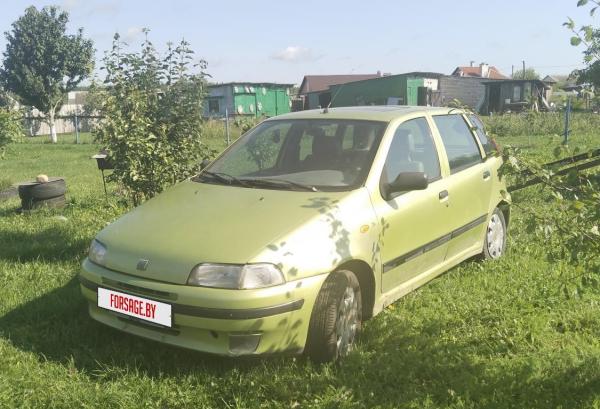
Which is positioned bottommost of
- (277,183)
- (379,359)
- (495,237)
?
Result: (379,359)

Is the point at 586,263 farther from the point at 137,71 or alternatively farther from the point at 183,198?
the point at 137,71

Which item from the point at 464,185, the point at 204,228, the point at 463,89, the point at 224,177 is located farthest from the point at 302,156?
the point at 463,89

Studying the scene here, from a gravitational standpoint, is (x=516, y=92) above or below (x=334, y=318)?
above

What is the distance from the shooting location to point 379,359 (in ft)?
11.1

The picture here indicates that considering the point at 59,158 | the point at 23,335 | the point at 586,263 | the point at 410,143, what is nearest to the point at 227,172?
the point at 410,143

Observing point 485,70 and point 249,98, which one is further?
point 485,70

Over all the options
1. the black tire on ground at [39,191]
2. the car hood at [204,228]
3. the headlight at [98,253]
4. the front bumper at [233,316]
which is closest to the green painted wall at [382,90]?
the black tire on ground at [39,191]

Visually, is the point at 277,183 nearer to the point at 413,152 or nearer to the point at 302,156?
the point at 302,156

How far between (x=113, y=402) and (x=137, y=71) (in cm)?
353

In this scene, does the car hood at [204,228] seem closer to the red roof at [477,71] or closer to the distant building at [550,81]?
the distant building at [550,81]

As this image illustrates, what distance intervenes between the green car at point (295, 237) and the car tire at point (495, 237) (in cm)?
48

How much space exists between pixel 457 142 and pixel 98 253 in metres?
3.11

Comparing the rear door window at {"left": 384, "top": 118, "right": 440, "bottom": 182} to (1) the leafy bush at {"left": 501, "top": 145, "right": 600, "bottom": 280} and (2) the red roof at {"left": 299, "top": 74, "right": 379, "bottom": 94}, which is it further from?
(2) the red roof at {"left": 299, "top": 74, "right": 379, "bottom": 94}

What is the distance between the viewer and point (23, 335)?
375 centimetres
